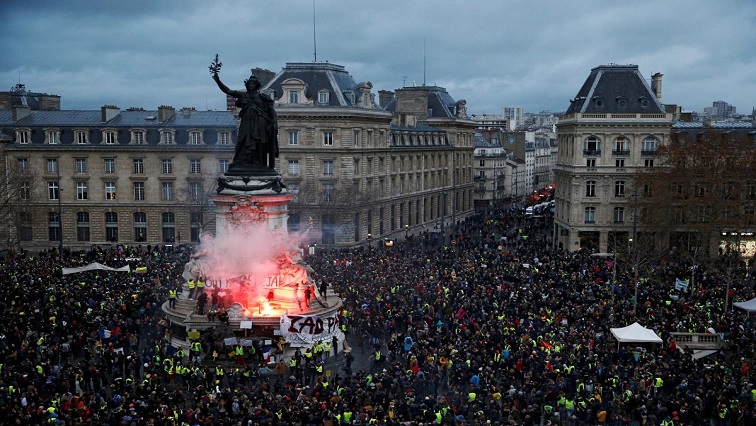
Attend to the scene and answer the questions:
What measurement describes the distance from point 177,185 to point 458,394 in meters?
48.2

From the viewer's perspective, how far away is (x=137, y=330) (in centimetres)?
3422

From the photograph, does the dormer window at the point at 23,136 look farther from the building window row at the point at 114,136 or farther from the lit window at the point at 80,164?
the lit window at the point at 80,164

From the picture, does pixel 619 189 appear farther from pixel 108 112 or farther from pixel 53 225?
pixel 53 225

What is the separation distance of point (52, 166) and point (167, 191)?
10583 mm

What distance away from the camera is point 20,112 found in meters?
69.6

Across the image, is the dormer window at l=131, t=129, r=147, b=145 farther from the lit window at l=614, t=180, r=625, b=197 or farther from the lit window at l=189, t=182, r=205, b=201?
the lit window at l=614, t=180, r=625, b=197

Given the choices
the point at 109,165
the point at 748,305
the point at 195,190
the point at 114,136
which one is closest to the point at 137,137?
the point at 114,136

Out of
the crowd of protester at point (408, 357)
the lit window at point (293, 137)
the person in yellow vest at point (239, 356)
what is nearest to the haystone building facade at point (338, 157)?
the lit window at point (293, 137)

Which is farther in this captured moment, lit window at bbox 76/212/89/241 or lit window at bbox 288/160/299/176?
lit window at bbox 76/212/89/241

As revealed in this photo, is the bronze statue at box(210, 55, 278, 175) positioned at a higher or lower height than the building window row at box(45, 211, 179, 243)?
higher

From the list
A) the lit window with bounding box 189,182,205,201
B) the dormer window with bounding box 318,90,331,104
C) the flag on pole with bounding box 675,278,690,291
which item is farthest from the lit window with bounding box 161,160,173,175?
the flag on pole with bounding box 675,278,690,291

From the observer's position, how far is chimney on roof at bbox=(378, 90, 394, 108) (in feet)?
332

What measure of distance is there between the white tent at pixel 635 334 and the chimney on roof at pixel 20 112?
5858 centimetres

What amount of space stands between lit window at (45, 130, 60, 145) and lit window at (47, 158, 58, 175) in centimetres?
154
